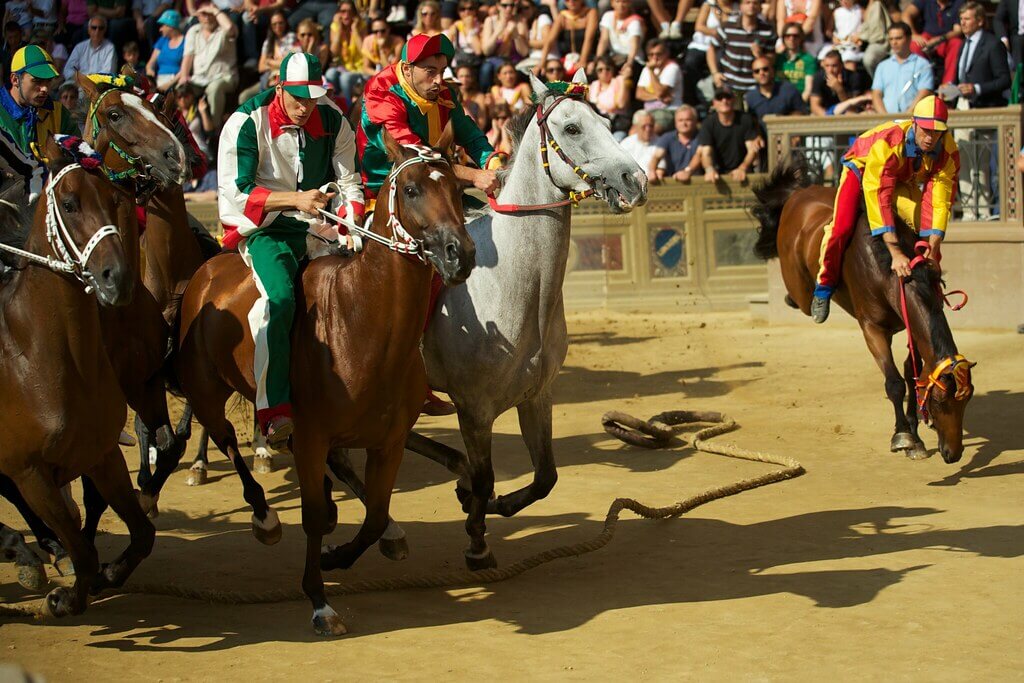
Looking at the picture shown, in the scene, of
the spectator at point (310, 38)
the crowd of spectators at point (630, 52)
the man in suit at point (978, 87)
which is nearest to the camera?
the man in suit at point (978, 87)

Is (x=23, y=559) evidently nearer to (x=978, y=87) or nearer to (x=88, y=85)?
(x=88, y=85)

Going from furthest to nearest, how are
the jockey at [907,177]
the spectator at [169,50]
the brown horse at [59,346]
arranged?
the spectator at [169,50]
the jockey at [907,177]
the brown horse at [59,346]

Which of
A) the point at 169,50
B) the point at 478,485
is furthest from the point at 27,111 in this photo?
the point at 169,50

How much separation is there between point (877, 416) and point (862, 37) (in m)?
7.67

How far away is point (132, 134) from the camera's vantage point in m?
6.58

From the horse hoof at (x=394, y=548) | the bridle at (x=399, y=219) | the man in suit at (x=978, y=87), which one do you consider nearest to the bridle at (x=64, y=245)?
the bridle at (x=399, y=219)

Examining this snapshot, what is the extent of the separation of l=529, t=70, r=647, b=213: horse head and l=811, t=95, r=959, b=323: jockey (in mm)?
3271

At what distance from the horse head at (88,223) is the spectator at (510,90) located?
1140 centimetres

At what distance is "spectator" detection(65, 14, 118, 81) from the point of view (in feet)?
62.5

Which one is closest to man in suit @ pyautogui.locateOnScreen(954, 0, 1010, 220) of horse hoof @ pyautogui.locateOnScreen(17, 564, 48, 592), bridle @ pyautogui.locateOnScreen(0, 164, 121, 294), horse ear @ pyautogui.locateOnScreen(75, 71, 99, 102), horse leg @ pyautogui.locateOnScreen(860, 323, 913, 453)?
horse leg @ pyautogui.locateOnScreen(860, 323, 913, 453)

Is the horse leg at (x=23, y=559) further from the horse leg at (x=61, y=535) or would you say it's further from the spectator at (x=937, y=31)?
the spectator at (x=937, y=31)

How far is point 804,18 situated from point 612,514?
1139 cm

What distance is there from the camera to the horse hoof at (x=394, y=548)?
6676mm

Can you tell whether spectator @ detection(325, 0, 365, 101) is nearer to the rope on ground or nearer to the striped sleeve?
the rope on ground
